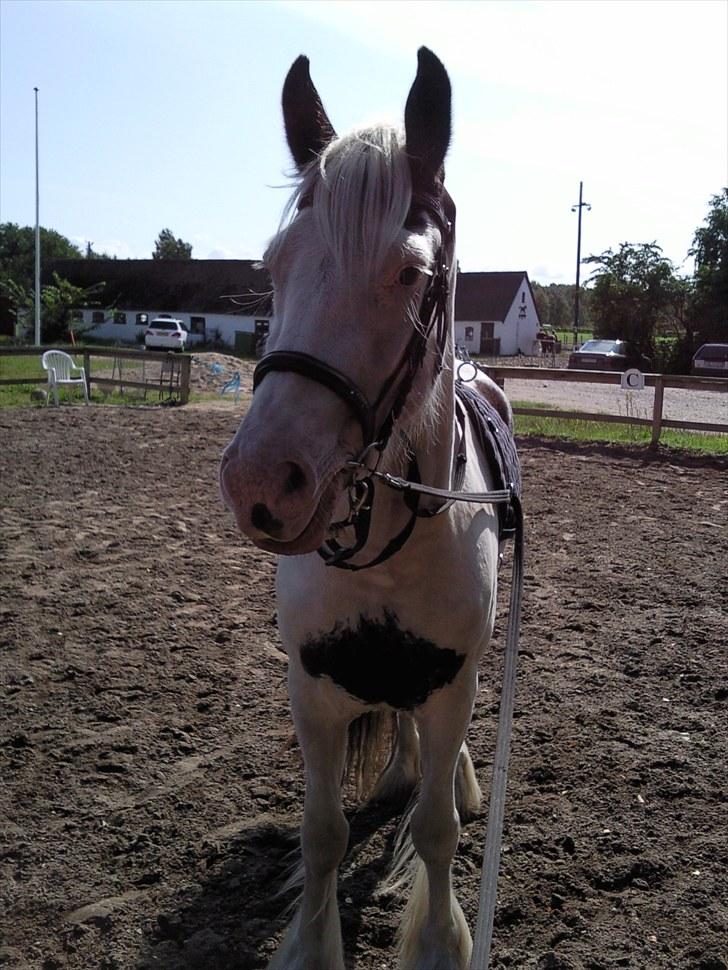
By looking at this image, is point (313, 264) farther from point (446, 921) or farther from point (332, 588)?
point (446, 921)

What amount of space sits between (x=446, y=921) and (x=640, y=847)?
3.05 feet

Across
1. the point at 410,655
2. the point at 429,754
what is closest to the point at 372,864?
the point at 429,754

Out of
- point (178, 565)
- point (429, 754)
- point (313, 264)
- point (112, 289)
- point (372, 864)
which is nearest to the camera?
point (313, 264)

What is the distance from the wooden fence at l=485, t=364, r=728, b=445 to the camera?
11.6 meters

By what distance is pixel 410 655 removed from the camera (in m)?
2.09

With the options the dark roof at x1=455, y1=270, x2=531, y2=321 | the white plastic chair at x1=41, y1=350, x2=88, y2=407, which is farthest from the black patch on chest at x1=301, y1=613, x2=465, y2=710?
the dark roof at x1=455, y1=270, x2=531, y2=321

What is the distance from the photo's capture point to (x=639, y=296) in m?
35.4

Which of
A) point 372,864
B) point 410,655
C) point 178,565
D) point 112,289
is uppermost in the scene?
point 112,289

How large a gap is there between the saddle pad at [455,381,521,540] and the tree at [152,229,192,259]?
92.1 metres

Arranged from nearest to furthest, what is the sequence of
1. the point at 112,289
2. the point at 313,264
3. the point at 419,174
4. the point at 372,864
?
the point at 313,264, the point at 419,174, the point at 372,864, the point at 112,289

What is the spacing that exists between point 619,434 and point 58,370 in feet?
35.4

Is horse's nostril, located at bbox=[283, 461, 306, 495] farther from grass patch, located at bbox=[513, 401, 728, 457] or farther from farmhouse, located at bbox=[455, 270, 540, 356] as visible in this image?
farmhouse, located at bbox=[455, 270, 540, 356]

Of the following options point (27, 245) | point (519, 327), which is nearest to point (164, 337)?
point (519, 327)

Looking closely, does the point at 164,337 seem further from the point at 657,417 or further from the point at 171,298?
the point at 657,417
